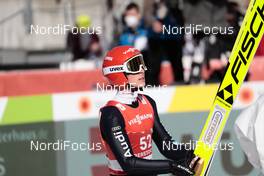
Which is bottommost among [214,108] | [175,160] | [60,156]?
[60,156]

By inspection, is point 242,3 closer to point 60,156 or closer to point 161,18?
point 161,18

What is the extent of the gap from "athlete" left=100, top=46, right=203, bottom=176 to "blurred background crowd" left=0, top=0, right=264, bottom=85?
3.82m

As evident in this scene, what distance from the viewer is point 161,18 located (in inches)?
375

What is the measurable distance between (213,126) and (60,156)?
2.35 metres

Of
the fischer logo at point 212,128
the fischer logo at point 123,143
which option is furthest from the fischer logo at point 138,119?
the fischer logo at point 212,128

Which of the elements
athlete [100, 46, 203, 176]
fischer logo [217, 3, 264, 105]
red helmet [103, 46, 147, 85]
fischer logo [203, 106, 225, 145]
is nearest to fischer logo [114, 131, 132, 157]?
athlete [100, 46, 203, 176]

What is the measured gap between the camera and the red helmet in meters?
5.07

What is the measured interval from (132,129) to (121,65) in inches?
15.7

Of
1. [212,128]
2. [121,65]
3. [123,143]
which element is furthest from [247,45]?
[123,143]

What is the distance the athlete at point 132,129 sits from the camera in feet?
16.0

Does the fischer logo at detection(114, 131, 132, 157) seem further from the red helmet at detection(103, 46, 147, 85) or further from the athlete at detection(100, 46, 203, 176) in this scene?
the red helmet at detection(103, 46, 147, 85)

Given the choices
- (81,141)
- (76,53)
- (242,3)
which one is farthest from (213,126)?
(242,3)

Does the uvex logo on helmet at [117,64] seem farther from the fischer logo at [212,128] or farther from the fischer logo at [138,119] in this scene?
the fischer logo at [212,128]

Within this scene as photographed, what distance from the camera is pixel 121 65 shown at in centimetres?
506
